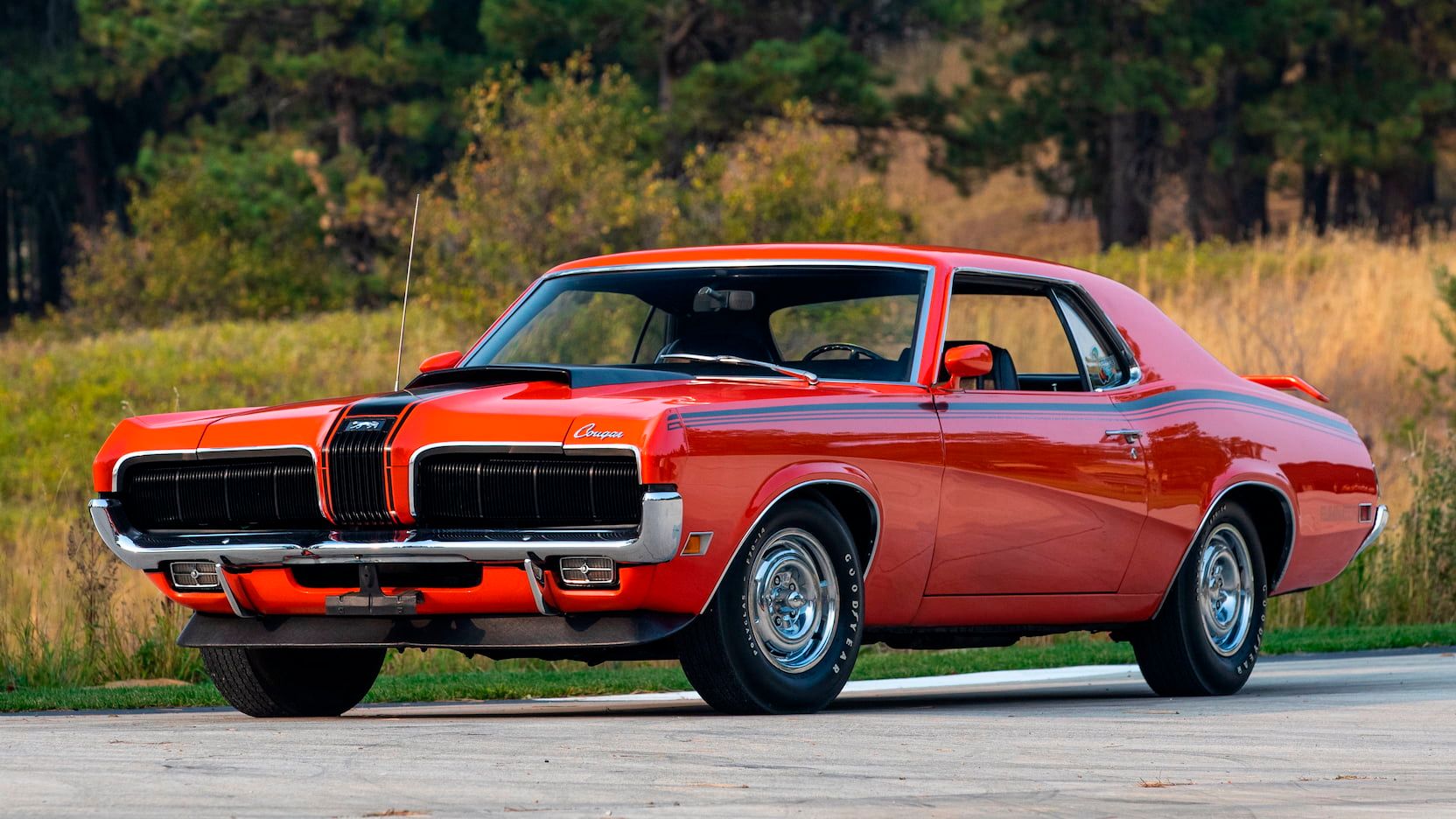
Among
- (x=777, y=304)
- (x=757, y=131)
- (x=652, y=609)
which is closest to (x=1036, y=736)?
(x=652, y=609)

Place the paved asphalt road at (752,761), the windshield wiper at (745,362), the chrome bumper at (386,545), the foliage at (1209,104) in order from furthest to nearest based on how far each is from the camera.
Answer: the foliage at (1209,104) < the windshield wiper at (745,362) < the chrome bumper at (386,545) < the paved asphalt road at (752,761)

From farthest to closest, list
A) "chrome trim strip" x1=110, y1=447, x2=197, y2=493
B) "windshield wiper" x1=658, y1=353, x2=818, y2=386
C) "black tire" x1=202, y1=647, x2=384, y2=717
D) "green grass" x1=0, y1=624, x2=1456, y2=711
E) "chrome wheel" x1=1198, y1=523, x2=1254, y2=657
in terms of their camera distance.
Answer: "green grass" x1=0, y1=624, x2=1456, y2=711 < "chrome wheel" x1=1198, y1=523, x2=1254, y2=657 < "black tire" x1=202, y1=647, x2=384, y2=717 < "windshield wiper" x1=658, y1=353, x2=818, y2=386 < "chrome trim strip" x1=110, y1=447, x2=197, y2=493

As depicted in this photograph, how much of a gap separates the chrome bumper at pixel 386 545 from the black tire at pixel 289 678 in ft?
1.60

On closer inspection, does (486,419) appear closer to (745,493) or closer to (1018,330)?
(745,493)

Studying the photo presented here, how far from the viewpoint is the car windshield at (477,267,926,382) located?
8883 millimetres

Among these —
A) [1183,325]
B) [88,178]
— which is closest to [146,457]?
[1183,325]

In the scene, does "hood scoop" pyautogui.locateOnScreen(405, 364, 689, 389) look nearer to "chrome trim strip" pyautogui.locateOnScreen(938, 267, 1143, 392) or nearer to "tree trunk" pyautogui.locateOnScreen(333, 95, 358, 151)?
"chrome trim strip" pyautogui.locateOnScreen(938, 267, 1143, 392)

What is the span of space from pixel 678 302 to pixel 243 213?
38137 millimetres

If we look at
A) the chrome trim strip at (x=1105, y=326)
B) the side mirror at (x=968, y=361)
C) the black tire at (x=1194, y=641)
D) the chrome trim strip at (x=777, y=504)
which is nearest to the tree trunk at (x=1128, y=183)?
the black tire at (x=1194, y=641)

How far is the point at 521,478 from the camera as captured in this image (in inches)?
290

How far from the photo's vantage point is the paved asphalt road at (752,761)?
5359mm

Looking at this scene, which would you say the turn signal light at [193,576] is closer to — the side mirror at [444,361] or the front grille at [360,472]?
the front grille at [360,472]

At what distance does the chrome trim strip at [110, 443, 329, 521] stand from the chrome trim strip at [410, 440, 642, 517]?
0.37m

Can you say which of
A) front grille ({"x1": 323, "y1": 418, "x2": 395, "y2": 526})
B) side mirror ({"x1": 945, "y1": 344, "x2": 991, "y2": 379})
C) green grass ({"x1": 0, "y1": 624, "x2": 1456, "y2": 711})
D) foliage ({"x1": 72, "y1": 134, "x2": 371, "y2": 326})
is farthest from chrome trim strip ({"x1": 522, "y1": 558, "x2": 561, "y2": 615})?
foliage ({"x1": 72, "y1": 134, "x2": 371, "y2": 326})
